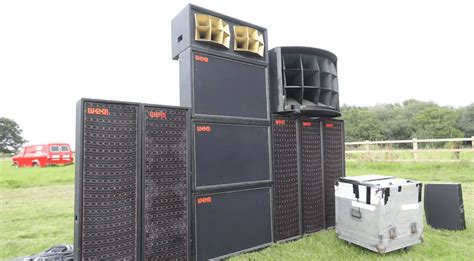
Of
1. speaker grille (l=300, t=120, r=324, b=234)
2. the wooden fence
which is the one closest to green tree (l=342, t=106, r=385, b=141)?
the wooden fence

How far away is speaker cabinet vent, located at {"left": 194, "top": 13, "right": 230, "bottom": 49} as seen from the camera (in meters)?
3.06

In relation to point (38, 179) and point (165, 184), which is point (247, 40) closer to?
point (165, 184)

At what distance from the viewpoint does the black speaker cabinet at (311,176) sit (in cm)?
386

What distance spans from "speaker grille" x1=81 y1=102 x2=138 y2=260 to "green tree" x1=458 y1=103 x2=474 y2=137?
38.6 m

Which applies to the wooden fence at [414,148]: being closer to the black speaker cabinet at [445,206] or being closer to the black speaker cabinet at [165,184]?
the black speaker cabinet at [445,206]

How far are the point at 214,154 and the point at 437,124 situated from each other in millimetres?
38941

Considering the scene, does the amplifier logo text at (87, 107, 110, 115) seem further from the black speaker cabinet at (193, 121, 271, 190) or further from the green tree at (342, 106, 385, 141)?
the green tree at (342, 106, 385, 141)

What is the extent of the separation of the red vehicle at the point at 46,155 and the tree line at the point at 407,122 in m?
32.9

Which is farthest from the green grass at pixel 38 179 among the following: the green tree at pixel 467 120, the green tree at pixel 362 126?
the green tree at pixel 467 120

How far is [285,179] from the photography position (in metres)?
3.67

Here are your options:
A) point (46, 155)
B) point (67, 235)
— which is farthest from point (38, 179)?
point (67, 235)

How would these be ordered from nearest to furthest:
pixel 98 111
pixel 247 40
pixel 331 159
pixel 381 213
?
pixel 98 111, pixel 381 213, pixel 247 40, pixel 331 159

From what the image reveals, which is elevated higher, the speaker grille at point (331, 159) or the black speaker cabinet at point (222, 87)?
the black speaker cabinet at point (222, 87)

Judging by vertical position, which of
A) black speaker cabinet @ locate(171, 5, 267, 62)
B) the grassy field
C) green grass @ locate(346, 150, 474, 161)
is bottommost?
the grassy field
